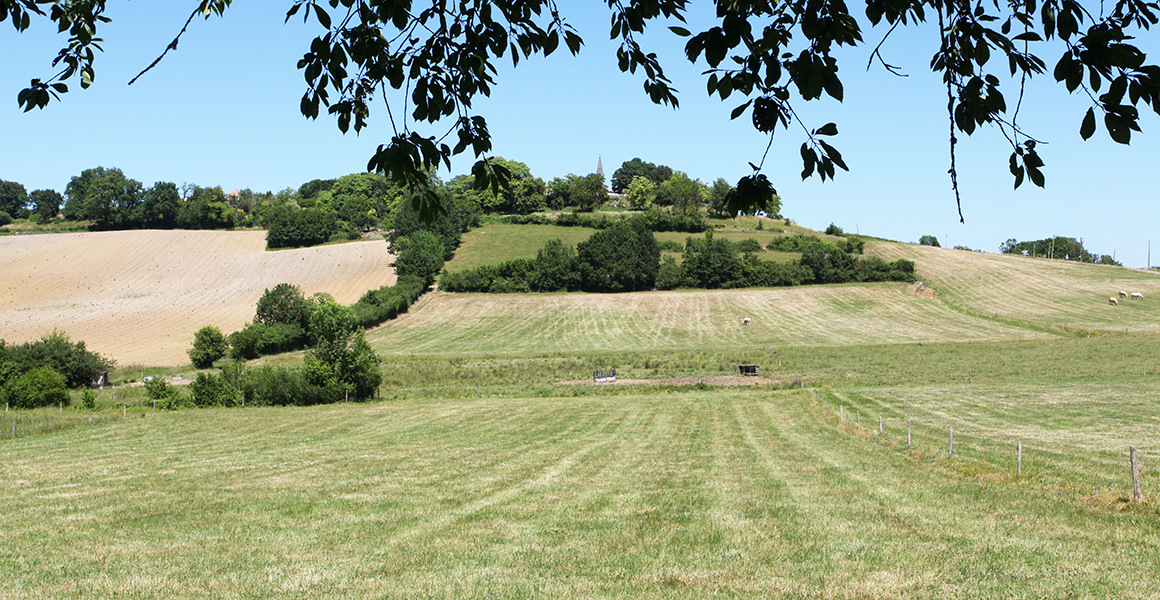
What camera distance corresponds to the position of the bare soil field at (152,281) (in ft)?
261

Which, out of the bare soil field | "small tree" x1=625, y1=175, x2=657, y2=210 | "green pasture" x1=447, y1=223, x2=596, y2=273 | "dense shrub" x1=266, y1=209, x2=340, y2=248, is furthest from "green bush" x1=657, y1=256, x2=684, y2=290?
"small tree" x1=625, y1=175, x2=657, y2=210

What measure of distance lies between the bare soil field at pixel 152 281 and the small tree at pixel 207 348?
6.83ft

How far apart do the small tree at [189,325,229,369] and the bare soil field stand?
6.83ft

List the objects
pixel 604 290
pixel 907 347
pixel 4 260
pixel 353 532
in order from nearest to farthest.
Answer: pixel 353 532
pixel 907 347
pixel 4 260
pixel 604 290

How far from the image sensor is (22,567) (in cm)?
1019

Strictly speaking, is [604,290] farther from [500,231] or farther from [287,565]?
[287,565]

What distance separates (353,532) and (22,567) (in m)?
4.40

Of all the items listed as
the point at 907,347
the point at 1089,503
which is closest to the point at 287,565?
the point at 1089,503

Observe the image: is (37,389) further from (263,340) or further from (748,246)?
(748,246)

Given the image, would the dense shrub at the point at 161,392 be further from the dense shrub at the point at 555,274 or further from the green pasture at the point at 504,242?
the green pasture at the point at 504,242

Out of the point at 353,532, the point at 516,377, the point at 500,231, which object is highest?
the point at 500,231

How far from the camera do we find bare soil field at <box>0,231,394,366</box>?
261ft

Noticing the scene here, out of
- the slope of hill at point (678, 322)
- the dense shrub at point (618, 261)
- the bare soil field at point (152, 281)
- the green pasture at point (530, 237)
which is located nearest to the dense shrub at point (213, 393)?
the bare soil field at point (152, 281)

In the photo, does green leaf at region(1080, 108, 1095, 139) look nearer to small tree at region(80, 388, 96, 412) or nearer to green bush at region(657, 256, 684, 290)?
small tree at region(80, 388, 96, 412)
